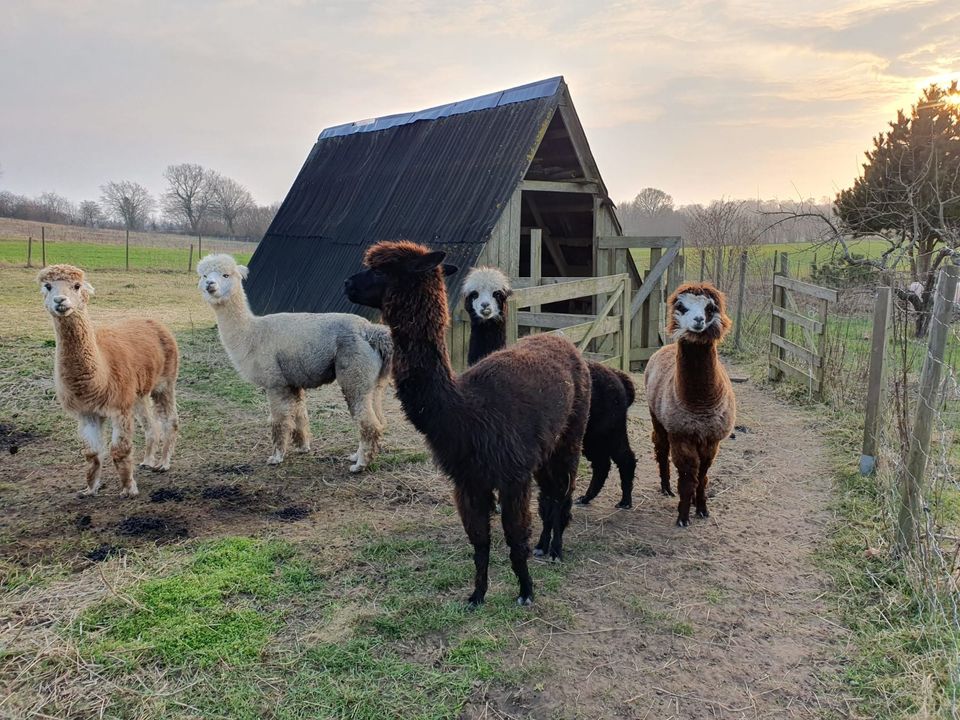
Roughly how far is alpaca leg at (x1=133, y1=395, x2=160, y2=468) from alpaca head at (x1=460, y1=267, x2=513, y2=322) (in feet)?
10.7

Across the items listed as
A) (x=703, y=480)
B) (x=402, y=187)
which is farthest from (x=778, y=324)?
(x=402, y=187)

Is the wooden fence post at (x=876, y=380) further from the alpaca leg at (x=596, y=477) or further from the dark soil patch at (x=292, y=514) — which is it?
the dark soil patch at (x=292, y=514)

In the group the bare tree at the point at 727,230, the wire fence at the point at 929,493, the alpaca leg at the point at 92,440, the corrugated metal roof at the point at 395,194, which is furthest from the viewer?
the bare tree at the point at 727,230

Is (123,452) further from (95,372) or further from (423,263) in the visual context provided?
(423,263)

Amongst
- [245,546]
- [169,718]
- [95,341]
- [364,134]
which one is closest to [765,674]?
[169,718]

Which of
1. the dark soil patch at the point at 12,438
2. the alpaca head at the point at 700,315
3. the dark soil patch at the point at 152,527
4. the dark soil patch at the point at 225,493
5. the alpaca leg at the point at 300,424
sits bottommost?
the dark soil patch at the point at 152,527

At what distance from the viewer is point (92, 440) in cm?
529

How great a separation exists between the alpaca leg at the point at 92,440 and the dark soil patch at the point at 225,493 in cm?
90

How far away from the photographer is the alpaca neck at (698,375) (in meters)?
4.76

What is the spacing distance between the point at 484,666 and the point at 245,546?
2.12 meters

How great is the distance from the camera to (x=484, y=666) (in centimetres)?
317

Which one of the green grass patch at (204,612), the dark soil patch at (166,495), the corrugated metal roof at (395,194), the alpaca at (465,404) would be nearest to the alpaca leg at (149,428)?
the dark soil patch at (166,495)

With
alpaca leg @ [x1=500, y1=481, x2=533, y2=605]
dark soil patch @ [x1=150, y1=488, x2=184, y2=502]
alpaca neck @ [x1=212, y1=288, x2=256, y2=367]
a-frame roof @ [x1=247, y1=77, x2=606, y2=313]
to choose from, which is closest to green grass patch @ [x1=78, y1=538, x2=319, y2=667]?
dark soil patch @ [x1=150, y1=488, x2=184, y2=502]

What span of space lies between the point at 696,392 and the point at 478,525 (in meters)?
2.18
